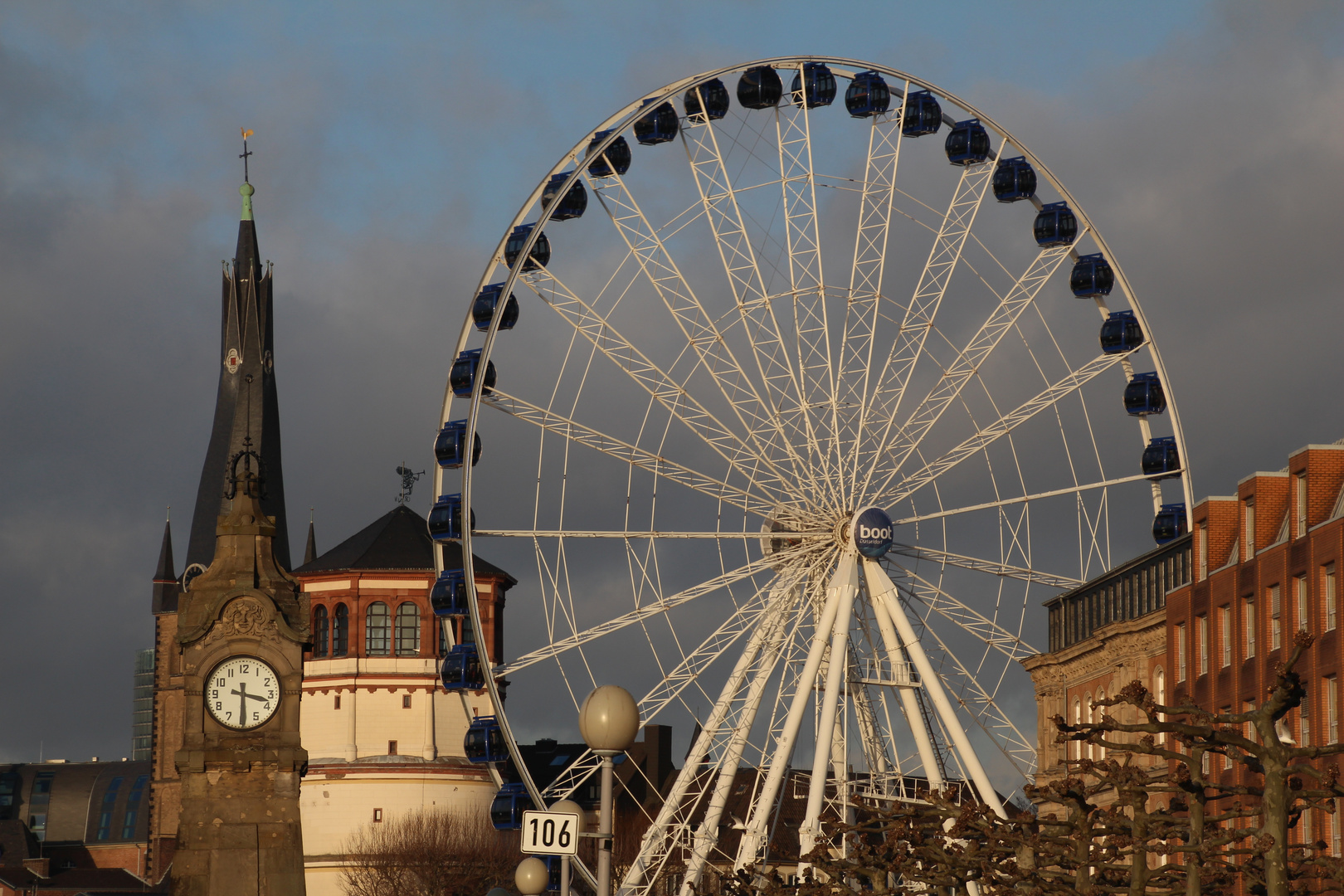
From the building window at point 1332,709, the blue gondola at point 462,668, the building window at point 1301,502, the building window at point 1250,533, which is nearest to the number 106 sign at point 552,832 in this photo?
the building window at point 1332,709

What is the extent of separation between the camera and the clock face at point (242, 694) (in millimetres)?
51938

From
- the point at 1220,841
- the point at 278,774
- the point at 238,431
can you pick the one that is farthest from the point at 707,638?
the point at 238,431

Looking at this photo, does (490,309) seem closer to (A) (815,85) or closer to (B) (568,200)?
(B) (568,200)

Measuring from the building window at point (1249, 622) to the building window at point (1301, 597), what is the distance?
10.8 feet

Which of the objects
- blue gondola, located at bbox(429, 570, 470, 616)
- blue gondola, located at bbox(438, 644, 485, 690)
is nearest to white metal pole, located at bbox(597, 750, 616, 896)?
blue gondola, located at bbox(438, 644, 485, 690)

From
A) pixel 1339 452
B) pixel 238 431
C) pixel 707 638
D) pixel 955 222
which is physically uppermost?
pixel 238 431

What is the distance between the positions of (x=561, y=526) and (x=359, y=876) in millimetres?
56900

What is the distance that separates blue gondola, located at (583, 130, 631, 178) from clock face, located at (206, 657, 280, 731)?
18.9 m

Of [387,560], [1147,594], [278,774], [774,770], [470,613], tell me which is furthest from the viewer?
[387,560]

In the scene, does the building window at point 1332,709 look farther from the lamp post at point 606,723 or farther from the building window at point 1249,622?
the lamp post at point 606,723

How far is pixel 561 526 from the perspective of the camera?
62.4 metres

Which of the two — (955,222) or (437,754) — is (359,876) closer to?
(437,754)

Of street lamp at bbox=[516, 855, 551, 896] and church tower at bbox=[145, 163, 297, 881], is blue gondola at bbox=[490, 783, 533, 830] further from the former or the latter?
church tower at bbox=[145, 163, 297, 881]

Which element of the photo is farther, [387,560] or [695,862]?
[387,560]
